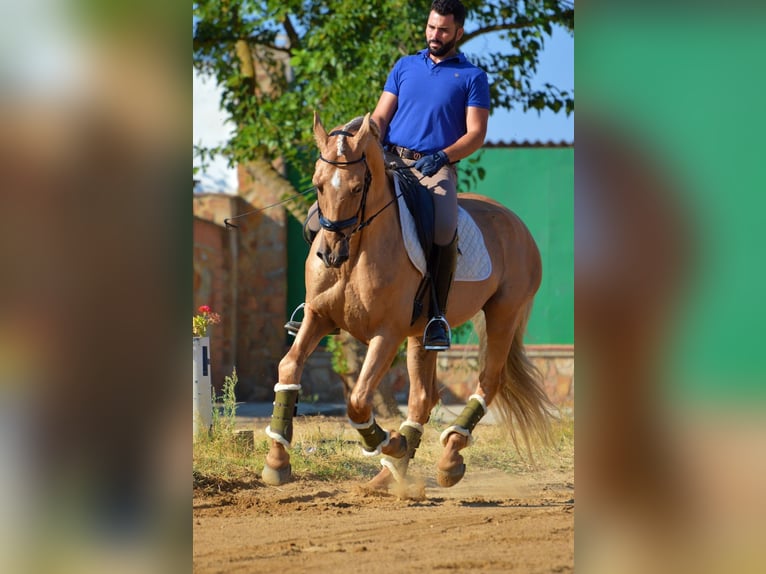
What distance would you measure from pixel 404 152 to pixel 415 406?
1.73m

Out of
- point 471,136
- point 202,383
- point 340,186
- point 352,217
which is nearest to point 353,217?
point 352,217

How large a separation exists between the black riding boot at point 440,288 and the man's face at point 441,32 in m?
1.20

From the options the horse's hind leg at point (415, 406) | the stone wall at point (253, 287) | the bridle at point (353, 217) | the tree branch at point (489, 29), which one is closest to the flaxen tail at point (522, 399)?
the horse's hind leg at point (415, 406)

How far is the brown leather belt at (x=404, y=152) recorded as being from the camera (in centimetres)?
609

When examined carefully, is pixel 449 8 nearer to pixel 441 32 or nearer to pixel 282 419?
pixel 441 32

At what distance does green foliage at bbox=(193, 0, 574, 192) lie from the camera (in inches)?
370

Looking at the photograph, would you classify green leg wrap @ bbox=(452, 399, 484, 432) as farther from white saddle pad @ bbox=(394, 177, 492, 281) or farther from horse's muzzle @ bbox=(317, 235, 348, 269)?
horse's muzzle @ bbox=(317, 235, 348, 269)

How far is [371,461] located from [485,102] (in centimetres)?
324

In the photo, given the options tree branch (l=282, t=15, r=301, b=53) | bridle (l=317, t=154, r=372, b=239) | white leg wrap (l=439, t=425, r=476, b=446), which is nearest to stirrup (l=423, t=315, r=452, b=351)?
white leg wrap (l=439, t=425, r=476, b=446)

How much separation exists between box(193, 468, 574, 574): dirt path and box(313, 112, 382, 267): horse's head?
141 centimetres

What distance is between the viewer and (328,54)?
949 centimetres

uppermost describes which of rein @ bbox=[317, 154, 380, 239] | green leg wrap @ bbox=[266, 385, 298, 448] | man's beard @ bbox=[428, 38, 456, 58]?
man's beard @ bbox=[428, 38, 456, 58]

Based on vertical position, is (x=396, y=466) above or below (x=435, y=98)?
below
